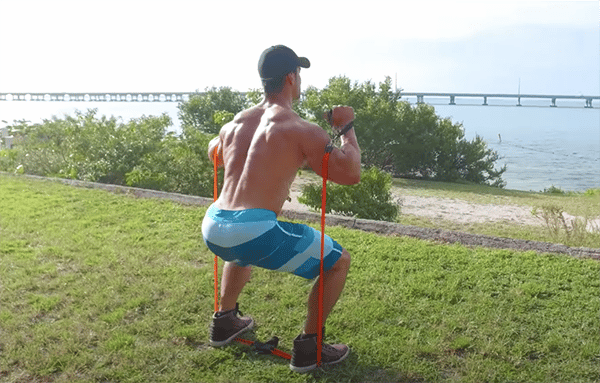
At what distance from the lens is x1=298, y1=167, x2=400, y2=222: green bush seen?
28.7 ft

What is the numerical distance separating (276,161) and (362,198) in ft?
18.2

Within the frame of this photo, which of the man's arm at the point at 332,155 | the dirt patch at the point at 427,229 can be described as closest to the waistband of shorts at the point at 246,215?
the man's arm at the point at 332,155

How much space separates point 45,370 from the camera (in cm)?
371

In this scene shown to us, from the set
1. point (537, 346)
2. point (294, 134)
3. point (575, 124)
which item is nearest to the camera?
point (294, 134)

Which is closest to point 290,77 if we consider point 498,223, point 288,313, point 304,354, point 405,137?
point 304,354

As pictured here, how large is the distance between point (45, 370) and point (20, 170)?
8.60 m

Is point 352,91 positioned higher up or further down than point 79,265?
higher up

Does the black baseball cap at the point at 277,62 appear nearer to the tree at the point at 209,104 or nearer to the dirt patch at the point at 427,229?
the dirt patch at the point at 427,229

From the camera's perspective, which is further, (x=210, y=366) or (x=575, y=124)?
(x=575, y=124)

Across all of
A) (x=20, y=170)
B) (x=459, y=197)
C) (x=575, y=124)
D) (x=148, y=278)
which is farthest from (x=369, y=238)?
(x=575, y=124)

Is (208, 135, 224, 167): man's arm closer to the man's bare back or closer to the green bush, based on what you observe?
the man's bare back

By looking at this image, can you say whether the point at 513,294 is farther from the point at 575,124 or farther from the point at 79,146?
the point at 575,124

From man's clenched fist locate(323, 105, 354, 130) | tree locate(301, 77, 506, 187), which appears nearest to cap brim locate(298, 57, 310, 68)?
man's clenched fist locate(323, 105, 354, 130)

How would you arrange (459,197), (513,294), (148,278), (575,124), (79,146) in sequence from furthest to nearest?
(575,124) → (459,197) → (79,146) → (148,278) → (513,294)
